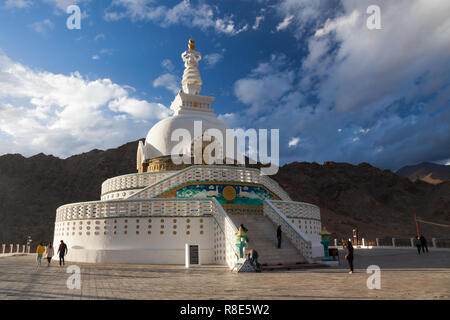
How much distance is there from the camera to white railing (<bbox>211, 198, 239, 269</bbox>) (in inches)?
541

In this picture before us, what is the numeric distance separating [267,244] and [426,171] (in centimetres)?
13681

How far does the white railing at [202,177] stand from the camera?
18875 millimetres

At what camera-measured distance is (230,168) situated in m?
20.3

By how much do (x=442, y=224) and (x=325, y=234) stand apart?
61731 mm

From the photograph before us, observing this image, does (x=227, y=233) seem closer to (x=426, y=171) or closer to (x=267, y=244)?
(x=267, y=244)

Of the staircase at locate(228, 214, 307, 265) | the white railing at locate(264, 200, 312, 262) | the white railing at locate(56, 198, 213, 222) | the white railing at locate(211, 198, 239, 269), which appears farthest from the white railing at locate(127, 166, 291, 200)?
the white railing at locate(211, 198, 239, 269)

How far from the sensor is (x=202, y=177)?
1959 cm

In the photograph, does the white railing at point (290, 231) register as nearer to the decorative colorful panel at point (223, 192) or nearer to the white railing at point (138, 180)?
the decorative colorful panel at point (223, 192)

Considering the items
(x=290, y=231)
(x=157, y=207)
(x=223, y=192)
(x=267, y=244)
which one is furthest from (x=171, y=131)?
(x=267, y=244)

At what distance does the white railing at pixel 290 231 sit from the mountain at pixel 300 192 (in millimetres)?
41641

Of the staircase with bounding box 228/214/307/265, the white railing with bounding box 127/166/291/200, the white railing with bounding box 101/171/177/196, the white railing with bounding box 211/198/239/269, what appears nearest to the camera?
the white railing with bounding box 211/198/239/269

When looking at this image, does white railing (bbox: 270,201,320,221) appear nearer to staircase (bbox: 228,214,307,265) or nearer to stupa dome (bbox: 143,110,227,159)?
staircase (bbox: 228,214,307,265)

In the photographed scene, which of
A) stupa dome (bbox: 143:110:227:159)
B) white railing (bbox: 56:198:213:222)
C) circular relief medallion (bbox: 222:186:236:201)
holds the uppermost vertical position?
stupa dome (bbox: 143:110:227:159)
